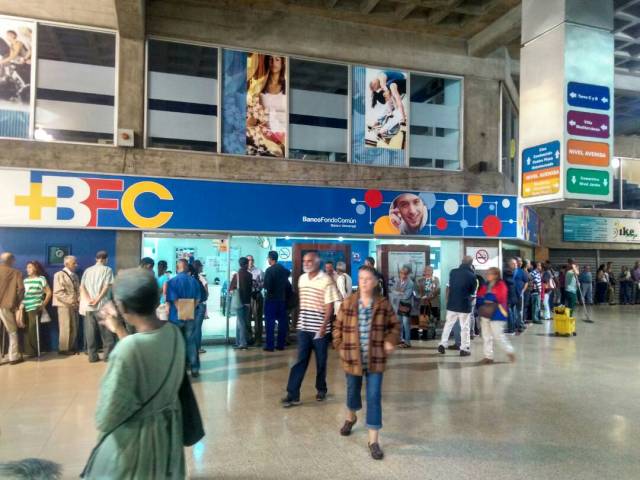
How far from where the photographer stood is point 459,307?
355 inches

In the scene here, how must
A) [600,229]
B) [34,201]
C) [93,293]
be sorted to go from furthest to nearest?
1. [600,229]
2. [34,201]
3. [93,293]

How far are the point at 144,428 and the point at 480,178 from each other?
38.1 feet

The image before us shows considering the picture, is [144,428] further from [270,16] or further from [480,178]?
[480,178]

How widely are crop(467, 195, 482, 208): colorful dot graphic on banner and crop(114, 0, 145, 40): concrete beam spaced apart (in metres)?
8.12

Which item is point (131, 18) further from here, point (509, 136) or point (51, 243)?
point (509, 136)

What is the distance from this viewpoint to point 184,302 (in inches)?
281

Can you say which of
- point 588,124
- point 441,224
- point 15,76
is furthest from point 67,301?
point 588,124

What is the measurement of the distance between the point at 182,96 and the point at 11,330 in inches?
214

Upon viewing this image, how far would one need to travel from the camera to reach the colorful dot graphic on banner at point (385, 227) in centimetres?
1144

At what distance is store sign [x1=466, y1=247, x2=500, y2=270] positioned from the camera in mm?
12305

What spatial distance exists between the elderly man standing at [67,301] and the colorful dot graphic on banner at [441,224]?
25.7ft

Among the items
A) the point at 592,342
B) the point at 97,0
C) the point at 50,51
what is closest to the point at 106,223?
the point at 50,51

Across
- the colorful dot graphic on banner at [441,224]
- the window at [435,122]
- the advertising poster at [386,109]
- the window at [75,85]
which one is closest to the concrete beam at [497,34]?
the window at [435,122]

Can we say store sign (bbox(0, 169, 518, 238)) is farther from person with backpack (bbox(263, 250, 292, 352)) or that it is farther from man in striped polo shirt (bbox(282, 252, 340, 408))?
man in striped polo shirt (bbox(282, 252, 340, 408))
